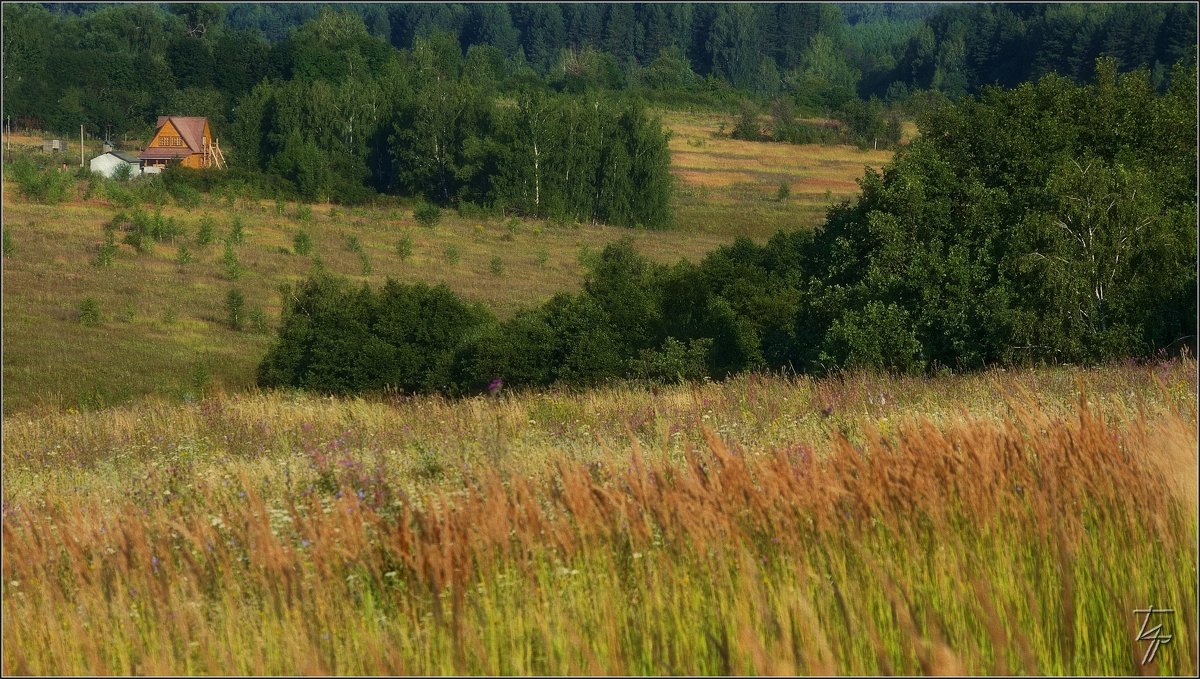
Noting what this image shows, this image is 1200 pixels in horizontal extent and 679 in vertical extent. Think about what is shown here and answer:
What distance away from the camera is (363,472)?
6.46 meters

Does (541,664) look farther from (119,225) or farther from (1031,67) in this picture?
(1031,67)

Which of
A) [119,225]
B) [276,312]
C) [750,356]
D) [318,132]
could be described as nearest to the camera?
[750,356]

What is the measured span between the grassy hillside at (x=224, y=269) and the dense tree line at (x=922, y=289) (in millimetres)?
6241

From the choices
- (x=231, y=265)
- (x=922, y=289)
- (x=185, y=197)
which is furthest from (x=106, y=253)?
(x=922, y=289)

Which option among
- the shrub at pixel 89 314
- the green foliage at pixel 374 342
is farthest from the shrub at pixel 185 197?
the green foliage at pixel 374 342

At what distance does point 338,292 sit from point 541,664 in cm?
3675

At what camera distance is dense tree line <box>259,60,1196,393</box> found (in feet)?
81.6

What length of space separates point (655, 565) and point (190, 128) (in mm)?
114682

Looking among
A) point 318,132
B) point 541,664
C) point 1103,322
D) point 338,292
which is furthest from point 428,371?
point 318,132

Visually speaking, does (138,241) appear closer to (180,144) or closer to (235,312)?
(235,312)

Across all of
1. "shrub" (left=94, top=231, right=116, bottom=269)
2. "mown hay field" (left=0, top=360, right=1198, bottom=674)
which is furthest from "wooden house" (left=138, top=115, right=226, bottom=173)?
"mown hay field" (left=0, top=360, right=1198, bottom=674)

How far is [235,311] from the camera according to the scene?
4784 centimetres

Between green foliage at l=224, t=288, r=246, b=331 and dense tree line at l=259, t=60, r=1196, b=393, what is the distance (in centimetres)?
869

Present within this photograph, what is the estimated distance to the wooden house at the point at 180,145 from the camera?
355ft
